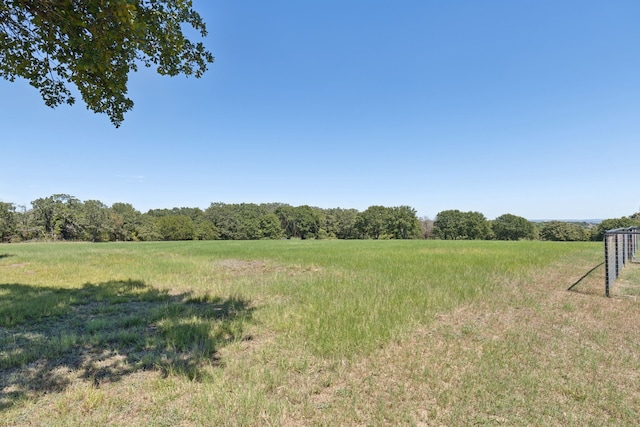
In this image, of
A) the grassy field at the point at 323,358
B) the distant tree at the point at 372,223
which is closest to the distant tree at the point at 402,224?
the distant tree at the point at 372,223

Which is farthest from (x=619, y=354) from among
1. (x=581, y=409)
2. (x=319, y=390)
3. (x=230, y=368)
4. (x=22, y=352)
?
(x=22, y=352)

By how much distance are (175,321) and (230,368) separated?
2766 millimetres

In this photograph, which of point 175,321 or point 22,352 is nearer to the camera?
point 22,352

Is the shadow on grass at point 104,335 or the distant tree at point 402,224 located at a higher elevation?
the distant tree at point 402,224

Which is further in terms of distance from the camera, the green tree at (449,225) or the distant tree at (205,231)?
the green tree at (449,225)

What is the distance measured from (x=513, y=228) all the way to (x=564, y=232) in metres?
11.8

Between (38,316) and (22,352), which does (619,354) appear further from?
(38,316)

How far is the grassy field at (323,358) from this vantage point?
3004 mm

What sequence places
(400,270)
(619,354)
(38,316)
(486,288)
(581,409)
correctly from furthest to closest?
(400,270), (486,288), (38,316), (619,354), (581,409)

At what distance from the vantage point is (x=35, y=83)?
624 centimetres

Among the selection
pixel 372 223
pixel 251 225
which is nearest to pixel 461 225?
pixel 372 223

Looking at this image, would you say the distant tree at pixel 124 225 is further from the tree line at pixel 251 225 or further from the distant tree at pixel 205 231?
the distant tree at pixel 205 231

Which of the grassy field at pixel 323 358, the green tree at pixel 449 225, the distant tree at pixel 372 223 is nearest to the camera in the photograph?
the grassy field at pixel 323 358

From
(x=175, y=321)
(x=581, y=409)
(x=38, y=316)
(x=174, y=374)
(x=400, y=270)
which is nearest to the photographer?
(x=581, y=409)
